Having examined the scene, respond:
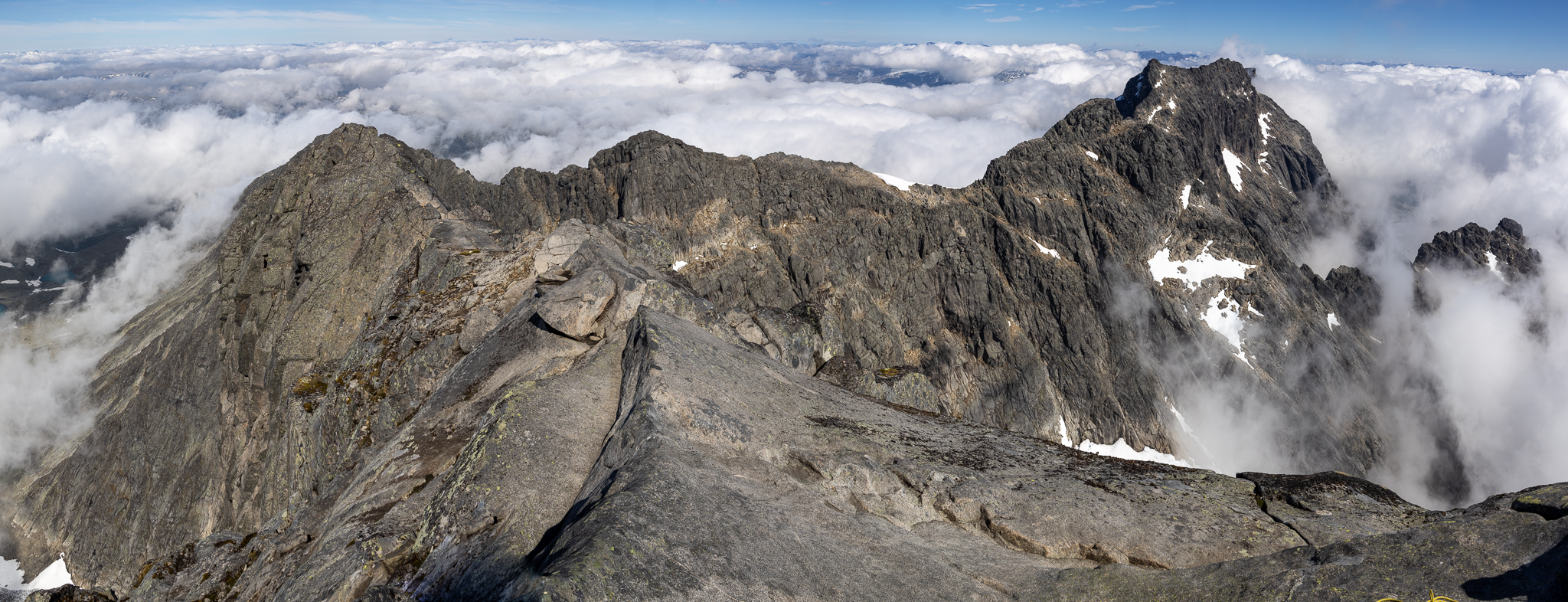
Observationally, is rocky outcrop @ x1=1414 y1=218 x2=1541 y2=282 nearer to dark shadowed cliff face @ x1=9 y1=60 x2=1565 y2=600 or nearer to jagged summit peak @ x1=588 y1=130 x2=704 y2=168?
jagged summit peak @ x1=588 y1=130 x2=704 y2=168

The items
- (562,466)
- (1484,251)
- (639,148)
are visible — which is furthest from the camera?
(1484,251)

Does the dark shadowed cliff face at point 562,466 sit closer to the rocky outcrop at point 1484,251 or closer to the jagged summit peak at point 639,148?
the jagged summit peak at point 639,148

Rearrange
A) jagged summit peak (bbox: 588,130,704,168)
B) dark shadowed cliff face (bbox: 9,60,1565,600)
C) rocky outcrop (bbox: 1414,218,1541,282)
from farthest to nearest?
rocky outcrop (bbox: 1414,218,1541,282)
jagged summit peak (bbox: 588,130,704,168)
dark shadowed cliff face (bbox: 9,60,1565,600)

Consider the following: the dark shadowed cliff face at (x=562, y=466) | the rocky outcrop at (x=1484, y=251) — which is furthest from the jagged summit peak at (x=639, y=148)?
the rocky outcrop at (x=1484, y=251)

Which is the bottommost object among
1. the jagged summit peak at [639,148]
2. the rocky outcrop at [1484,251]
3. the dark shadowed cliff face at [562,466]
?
the rocky outcrop at [1484,251]

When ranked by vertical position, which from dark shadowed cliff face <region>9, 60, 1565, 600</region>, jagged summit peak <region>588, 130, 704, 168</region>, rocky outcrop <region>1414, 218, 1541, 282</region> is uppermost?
jagged summit peak <region>588, 130, 704, 168</region>

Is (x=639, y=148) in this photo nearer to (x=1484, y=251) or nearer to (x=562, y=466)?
(x=562, y=466)

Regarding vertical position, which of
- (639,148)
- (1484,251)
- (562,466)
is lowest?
(1484,251)

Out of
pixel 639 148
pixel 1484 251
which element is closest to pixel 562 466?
pixel 639 148

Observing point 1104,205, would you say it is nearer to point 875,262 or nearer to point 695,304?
point 875,262

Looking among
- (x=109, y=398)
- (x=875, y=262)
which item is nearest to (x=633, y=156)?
(x=875, y=262)

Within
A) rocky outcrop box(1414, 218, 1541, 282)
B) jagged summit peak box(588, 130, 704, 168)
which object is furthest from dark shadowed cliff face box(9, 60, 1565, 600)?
rocky outcrop box(1414, 218, 1541, 282)

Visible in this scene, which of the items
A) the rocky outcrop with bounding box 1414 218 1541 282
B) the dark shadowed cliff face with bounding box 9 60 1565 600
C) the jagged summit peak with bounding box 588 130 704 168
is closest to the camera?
the dark shadowed cliff face with bounding box 9 60 1565 600
